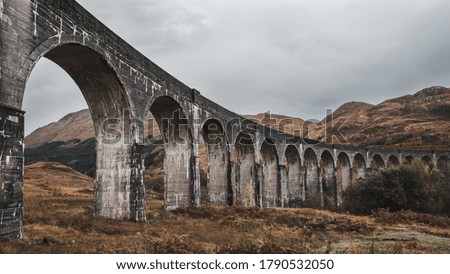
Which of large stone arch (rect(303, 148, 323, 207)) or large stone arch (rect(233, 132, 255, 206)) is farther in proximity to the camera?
large stone arch (rect(303, 148, 323, 207))

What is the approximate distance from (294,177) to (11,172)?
26866 millimetres

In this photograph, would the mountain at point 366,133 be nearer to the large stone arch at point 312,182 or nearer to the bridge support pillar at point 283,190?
the large stone arch at point 312,182

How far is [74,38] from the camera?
10.4 metres

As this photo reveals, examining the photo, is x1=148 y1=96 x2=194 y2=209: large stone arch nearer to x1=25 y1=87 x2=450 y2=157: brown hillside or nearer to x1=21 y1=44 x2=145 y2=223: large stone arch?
x1=21 y1=44 x2=145 y2=223: large stone arch

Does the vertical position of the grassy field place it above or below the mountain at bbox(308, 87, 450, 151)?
below

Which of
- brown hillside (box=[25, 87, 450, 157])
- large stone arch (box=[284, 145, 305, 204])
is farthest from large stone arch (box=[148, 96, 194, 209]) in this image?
brown hillside (box=[25, 87, 450, 157])

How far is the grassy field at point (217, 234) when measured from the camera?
762cm

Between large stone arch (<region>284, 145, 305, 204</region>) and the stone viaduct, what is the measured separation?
4558mm

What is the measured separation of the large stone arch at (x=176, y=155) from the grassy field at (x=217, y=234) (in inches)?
56.5

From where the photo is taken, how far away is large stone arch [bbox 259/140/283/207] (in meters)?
29.0

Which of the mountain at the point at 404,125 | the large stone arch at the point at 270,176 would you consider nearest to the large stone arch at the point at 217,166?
the large stone arch at the point at 270,176
